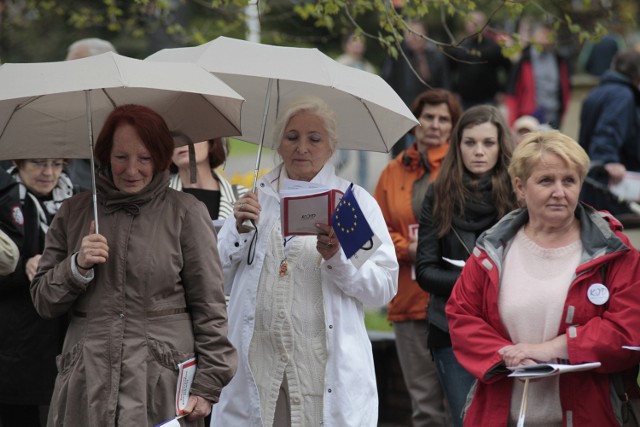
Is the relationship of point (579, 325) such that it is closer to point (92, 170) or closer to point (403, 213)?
point (92, 170)

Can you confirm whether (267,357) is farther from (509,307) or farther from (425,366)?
(425,366)

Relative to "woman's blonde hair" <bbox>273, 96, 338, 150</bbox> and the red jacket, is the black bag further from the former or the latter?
"woman's blonde hair" <bbox>273, 96, 338, 150</bbox>

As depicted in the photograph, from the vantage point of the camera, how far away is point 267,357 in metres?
5.70

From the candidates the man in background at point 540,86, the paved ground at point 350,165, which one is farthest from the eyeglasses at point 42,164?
the paved ground at point 350,165

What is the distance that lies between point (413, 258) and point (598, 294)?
2592mm

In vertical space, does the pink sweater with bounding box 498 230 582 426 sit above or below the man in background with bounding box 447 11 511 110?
below

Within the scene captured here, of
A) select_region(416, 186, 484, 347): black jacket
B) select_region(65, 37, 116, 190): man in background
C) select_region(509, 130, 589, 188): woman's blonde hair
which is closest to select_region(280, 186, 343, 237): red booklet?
select_region(509, 130, 589, 188): woman's blonde hair

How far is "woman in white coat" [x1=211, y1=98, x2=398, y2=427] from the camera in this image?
18.4ft

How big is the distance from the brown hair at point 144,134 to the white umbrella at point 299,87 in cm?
61

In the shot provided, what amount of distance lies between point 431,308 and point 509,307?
1.69 m

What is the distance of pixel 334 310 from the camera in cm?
565

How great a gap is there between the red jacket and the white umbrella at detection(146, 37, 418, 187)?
1.04 meters

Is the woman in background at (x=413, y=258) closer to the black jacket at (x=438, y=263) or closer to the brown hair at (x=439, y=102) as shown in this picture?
the brown hair at (x=439, y=102)

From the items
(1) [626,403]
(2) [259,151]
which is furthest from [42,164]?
(1) [626,403]
